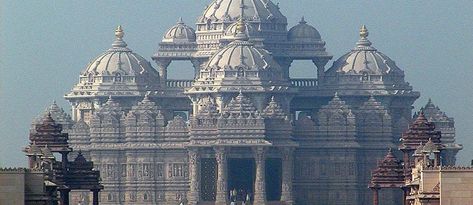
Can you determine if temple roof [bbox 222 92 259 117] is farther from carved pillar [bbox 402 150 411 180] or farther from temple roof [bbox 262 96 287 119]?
carved pillar [bbox 402 150 411 180]

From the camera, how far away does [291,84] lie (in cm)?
19912

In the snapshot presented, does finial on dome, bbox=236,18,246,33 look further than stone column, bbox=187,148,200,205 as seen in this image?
Yes

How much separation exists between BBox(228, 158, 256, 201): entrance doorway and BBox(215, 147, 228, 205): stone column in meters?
1.26

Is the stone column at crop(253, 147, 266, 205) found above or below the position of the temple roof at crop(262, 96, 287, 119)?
below

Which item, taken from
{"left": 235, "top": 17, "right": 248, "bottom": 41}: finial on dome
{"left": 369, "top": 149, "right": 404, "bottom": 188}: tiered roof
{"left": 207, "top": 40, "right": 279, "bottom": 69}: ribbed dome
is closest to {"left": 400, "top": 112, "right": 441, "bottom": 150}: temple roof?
{"left": 369, "top": 149, "right": 404, "bottom": 188}: tiered roof

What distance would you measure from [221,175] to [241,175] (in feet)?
12.4

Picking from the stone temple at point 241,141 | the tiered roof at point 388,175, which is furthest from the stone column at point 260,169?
the tiered roof at point 388,175

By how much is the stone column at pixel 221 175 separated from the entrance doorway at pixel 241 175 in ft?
4.12

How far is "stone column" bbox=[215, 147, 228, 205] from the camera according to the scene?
188m

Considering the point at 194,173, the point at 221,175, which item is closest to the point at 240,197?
the point at 221,175

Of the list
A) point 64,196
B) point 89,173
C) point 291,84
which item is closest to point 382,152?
point 291,84

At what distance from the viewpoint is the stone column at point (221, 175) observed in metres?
188

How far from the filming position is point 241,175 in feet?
635

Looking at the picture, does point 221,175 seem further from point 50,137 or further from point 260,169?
point 50,137
